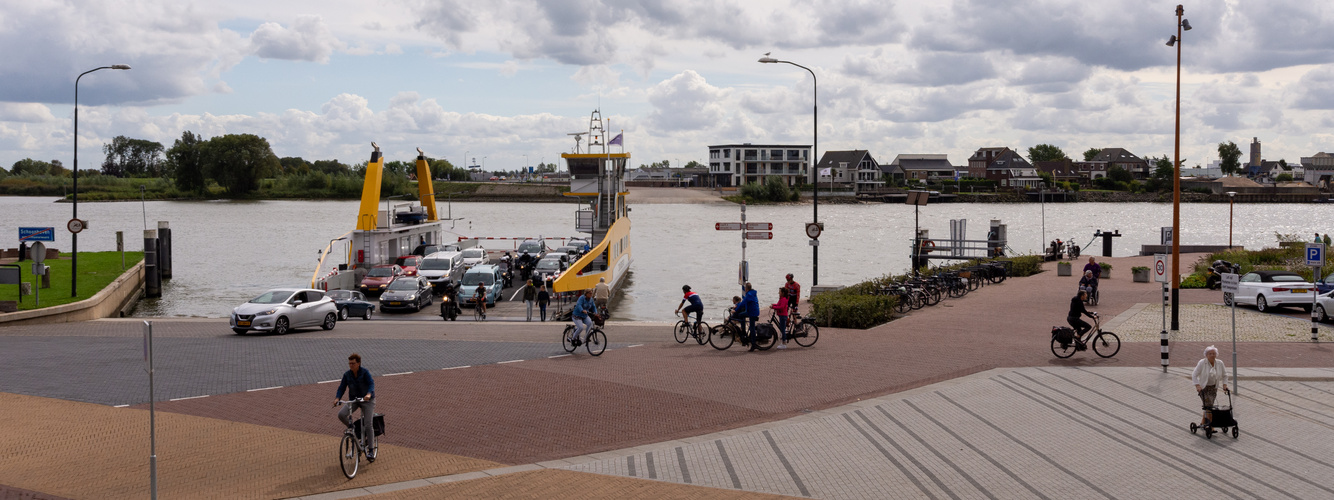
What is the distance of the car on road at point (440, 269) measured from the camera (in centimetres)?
3800

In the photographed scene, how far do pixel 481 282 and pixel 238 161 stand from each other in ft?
Answer: 452

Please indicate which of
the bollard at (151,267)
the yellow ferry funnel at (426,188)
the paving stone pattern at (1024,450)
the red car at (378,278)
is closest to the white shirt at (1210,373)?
the paving stone pattern at (1024,450)

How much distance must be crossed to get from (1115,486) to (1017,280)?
26.4 metres

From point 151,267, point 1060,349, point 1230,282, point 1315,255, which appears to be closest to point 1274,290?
point 1315,255

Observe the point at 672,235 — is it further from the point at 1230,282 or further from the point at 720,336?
the point at 1230,282

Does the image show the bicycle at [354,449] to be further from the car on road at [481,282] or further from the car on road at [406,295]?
the car on road at [481,282]

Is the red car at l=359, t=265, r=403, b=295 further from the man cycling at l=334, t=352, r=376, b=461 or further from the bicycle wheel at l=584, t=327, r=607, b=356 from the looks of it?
the man cycling at l=334, t=352, r=376, b=461

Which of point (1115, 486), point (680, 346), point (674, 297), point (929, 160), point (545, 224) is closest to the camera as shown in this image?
point (1115, 486)

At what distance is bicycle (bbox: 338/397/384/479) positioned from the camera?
10336 millimetres

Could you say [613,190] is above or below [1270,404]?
above

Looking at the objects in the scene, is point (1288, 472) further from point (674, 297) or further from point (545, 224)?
point (545, 224)

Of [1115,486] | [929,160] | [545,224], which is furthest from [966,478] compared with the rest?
[929,160]

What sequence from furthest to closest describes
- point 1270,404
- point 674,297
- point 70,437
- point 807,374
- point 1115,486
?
point 674,297 < point 807,374 < point 1270,404 < point 70,437 < point 1115,486

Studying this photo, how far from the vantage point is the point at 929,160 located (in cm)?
19075
